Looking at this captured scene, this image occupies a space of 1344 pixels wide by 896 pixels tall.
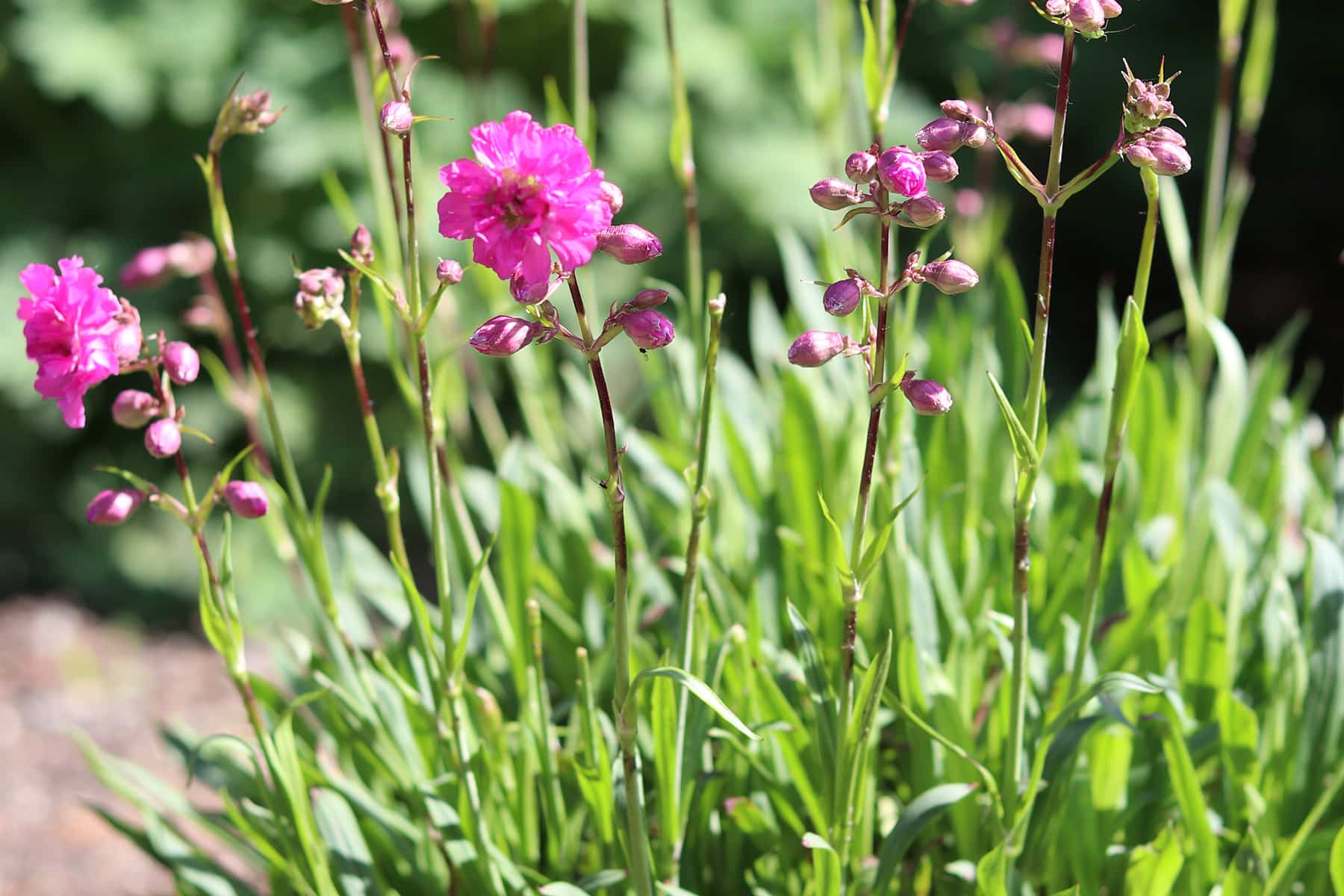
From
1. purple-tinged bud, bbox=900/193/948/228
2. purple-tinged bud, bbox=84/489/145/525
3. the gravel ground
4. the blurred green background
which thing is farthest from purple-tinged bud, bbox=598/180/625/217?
the blurred green background

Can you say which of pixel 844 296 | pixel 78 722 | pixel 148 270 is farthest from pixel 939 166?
pixel 78 722

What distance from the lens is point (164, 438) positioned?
1.15m

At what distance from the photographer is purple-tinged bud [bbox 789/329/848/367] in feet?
3.30

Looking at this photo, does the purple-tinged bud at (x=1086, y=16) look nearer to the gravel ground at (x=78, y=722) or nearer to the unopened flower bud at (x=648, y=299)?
the unopened flower bud at (x=648, y=299)

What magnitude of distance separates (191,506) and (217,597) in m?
0.13

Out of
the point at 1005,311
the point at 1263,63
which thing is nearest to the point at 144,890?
the point at 1005,311

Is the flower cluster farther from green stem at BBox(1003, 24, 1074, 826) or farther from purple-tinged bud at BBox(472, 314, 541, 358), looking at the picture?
green stem at BBox(1003, 24, 1074, 826)

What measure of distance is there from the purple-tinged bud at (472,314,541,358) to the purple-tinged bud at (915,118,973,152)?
37cm

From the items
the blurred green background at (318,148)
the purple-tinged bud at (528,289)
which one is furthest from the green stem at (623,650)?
the blurred green background at (318,148)

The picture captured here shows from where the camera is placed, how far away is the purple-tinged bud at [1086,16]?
0.97 meters

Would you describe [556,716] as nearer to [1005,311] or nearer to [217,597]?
[217,597]

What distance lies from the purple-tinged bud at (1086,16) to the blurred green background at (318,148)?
2928 millimetres

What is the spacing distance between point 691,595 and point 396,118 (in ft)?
1.82

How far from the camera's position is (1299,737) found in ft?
4.58
